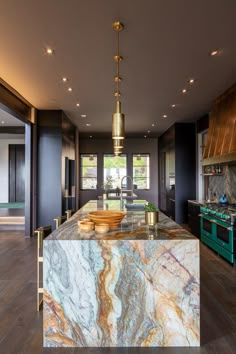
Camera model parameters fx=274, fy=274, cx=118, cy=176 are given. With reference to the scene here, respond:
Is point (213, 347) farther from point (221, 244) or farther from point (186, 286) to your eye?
point (221, 244)

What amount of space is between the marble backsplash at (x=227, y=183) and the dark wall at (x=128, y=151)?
495cm

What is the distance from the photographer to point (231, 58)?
379cm

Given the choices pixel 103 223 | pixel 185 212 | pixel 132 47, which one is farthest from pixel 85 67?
pixel 185 212

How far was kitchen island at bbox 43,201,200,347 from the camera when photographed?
7.18 feet

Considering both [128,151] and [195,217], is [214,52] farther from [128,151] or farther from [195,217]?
[128,151]

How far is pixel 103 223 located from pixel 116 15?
2.12 meters

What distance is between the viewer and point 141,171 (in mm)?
11836

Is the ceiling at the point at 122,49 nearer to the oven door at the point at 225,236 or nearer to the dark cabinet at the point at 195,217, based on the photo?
the dark cabinet at the point at 195,217

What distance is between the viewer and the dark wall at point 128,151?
11586 mm

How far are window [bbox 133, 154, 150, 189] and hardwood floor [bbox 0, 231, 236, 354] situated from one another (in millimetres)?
7027

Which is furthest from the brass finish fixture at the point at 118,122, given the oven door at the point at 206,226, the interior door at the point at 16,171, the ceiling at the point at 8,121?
the interior door at the point at 16,171

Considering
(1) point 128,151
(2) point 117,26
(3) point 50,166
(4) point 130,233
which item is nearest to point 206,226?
(4) point 130,233

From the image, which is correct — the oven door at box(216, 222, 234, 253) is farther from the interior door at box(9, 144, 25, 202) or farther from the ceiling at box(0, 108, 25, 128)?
the interior door at box(9, 144, 25, 202)

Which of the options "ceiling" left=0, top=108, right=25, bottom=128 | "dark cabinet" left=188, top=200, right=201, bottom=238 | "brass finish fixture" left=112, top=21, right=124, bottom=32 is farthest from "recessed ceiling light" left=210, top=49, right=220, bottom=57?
"ceiling" left=0, top=108, right=25, bottom=128
